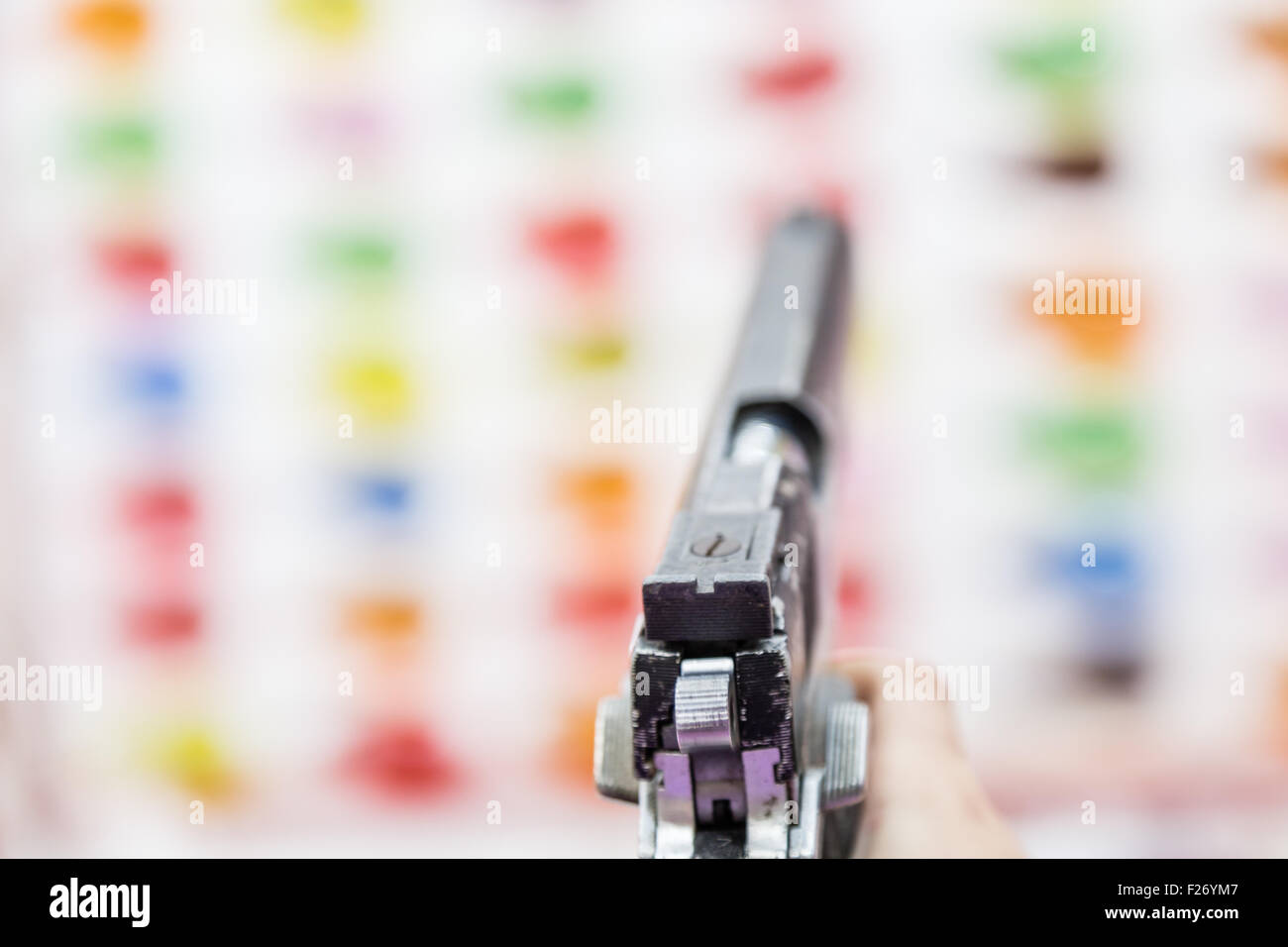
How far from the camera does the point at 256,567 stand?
4.54ft

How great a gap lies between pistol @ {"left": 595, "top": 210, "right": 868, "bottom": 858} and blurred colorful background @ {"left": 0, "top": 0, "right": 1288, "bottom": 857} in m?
0.60

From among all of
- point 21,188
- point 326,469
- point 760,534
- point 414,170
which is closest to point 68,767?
point 326,469

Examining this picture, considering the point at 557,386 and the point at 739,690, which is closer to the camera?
the point at 739,690

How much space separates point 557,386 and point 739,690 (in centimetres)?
81

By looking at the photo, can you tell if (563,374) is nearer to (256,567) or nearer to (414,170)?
(414,170)

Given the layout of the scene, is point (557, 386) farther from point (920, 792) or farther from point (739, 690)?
point (739, 690)

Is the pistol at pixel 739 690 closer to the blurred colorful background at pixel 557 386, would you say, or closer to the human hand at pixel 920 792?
the human hand at pixel 920 792

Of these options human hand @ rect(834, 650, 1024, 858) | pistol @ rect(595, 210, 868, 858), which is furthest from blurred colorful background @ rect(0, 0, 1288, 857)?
pistol @ rect(595, 210, 868, 858)

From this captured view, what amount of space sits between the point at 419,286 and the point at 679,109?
32 cm

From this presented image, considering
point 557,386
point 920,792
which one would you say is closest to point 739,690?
point 920,792

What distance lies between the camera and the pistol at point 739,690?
A: 21.6 inches

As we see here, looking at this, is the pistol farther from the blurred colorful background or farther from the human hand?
the blurred colorful background

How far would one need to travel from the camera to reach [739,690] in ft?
1.81

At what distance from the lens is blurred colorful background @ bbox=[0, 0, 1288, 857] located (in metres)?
1.30
